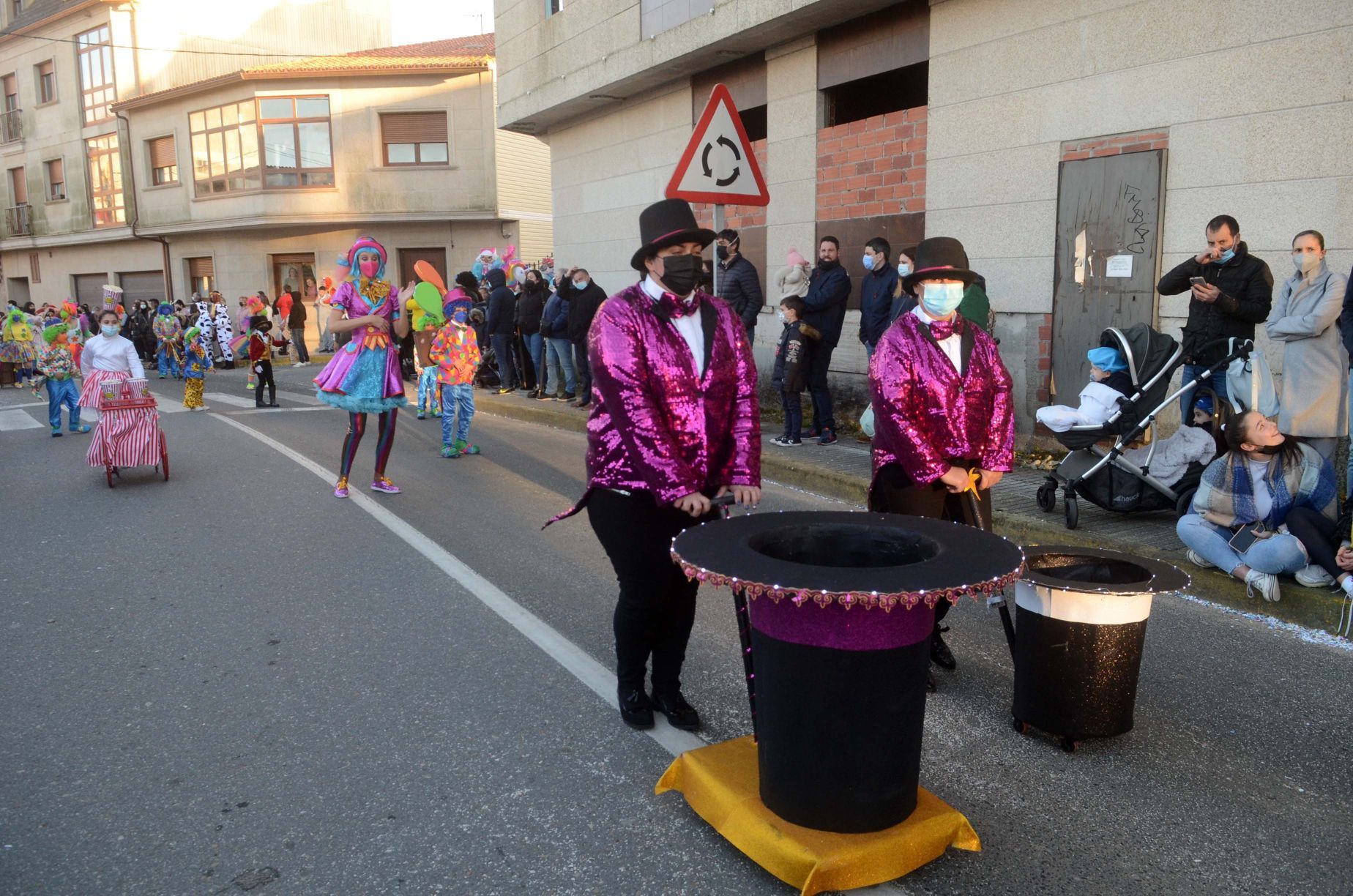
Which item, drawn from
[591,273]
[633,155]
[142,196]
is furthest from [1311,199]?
[142,196]

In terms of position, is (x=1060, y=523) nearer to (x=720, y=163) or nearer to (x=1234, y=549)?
(x=1234, y=549)

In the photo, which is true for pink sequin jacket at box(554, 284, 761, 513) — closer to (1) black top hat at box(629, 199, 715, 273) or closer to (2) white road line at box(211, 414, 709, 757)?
(1) black top hat at box(629, 199, 715, 273)

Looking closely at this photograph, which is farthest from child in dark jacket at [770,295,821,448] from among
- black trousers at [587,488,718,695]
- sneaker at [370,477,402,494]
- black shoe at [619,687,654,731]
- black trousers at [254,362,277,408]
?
black trousers at [254,362,277,408]

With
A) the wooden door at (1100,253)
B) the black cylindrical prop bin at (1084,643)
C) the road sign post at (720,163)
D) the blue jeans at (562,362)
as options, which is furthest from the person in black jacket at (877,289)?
the black cylindrical prop bin at (1084,643)

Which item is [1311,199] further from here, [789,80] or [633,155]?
[633,155]

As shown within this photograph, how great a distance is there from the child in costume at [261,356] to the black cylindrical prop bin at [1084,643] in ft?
48.7

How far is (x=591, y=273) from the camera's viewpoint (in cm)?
1822

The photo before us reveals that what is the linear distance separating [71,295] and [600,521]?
43291 mm

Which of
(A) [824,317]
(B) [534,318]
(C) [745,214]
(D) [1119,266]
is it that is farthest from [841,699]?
(B) [534,318]

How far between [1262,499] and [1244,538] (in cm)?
24

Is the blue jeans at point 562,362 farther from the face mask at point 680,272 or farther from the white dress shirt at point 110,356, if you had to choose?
the face mask at point 680,272

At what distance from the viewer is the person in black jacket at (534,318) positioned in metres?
16.0

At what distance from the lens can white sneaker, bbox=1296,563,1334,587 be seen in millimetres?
5336

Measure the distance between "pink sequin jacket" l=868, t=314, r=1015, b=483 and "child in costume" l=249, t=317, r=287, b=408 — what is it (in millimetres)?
14170
